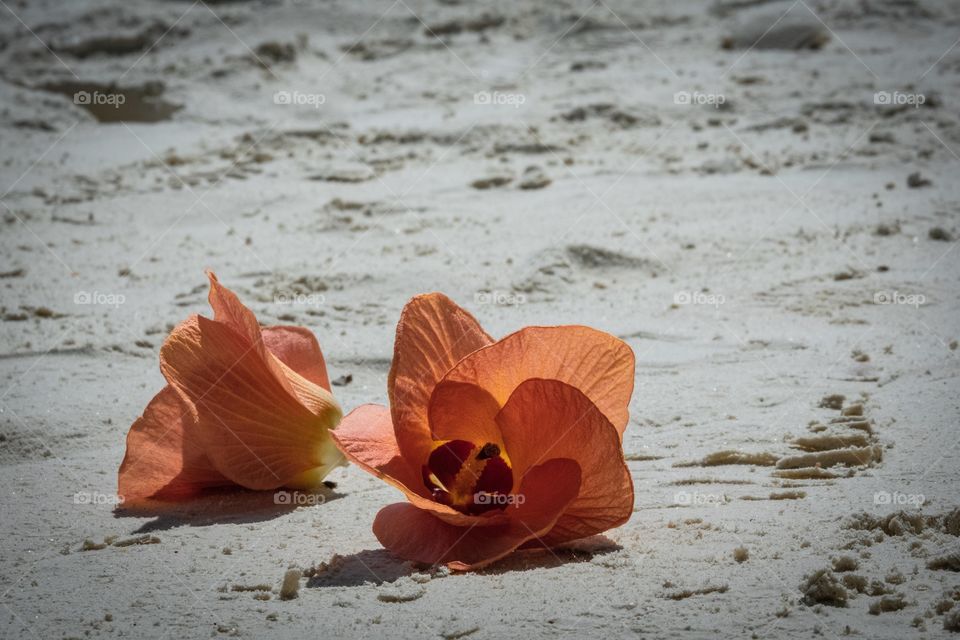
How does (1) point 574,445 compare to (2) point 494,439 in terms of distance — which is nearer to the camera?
(1) point 574,445

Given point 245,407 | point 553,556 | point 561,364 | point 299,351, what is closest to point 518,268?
point 299,351

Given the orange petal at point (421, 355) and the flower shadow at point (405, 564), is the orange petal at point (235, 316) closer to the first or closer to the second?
the orange petal at point (421, 355)

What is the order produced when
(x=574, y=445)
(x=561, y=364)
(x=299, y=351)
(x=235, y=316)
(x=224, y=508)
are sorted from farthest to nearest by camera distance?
(x=299, y=351) → (x=224, y=508) → (x=235, y=316) → (x=561, y=364) → (x=574, y=445)

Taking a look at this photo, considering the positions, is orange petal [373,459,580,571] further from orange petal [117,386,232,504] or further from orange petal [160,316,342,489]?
orange petal [117,386,232,504]

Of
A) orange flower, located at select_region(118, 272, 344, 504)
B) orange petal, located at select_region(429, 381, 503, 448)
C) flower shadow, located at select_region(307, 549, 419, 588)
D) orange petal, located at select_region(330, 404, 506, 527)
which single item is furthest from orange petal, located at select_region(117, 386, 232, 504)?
orange petal, located at select_region(429, 381, 503, 448)

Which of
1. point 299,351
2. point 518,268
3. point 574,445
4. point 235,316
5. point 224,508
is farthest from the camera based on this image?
point 518,268

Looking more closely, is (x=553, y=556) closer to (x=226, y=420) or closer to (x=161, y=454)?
(x=226, y=420)
